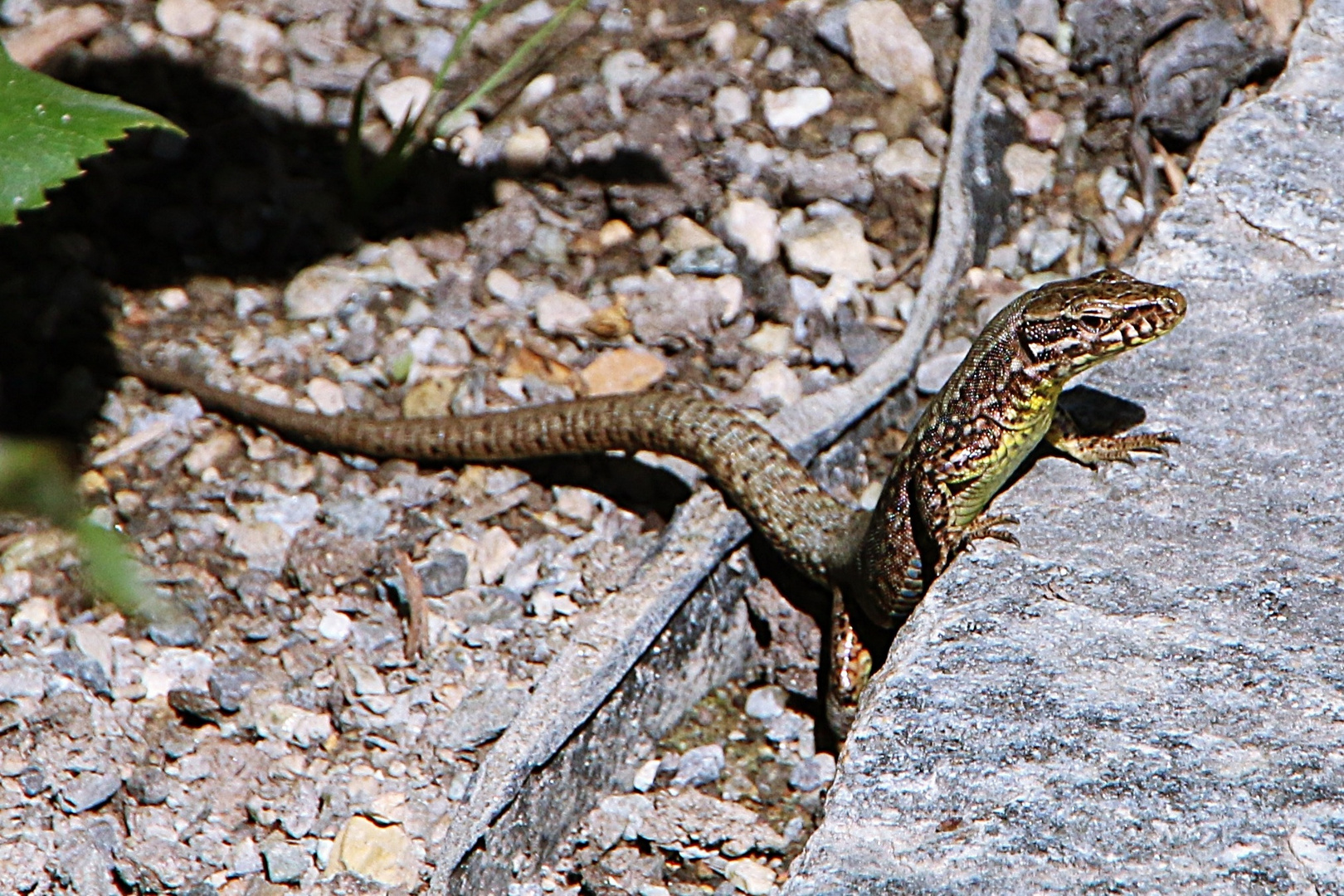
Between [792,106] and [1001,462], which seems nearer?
[1001,462]

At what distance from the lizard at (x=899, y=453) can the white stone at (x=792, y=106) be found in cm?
126

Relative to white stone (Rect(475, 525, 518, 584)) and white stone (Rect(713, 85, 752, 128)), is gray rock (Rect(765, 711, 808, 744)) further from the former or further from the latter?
white stone (Rect(713, 85, 752, 128))

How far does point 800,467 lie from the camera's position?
13.5 feet

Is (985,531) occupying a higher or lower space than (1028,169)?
lower

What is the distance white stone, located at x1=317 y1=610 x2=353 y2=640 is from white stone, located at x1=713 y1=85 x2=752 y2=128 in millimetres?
2336

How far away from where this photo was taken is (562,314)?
192 inches

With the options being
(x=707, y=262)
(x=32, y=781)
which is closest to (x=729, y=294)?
(x=707, y=262)

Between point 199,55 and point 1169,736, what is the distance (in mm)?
4304

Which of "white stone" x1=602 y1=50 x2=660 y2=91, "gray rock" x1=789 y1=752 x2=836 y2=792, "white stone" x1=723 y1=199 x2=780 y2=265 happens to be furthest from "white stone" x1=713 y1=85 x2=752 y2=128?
"gray rock" x1=789 y1=752 x2=836 y2=792

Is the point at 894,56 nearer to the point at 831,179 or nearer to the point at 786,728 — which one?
the point at 831,179

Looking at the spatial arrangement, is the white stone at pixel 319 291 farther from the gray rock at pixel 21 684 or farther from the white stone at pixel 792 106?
the white stone at pixel 792 106

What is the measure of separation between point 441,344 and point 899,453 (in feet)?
5.59

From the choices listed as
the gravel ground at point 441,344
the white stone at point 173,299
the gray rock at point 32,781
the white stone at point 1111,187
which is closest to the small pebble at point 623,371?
the gravel ground at point 441,344

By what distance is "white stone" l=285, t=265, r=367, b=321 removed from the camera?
4.84 meters
